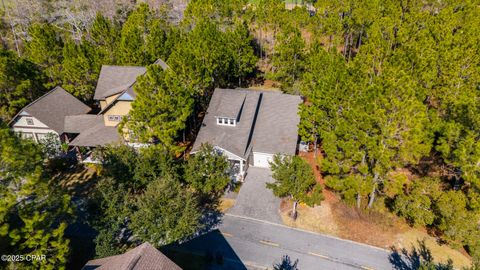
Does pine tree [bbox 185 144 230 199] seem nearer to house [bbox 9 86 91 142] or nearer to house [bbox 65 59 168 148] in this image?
house [bbox 65 59 168 148]

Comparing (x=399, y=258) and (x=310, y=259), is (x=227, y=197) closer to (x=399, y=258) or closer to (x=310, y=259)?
(x=310, y=259)

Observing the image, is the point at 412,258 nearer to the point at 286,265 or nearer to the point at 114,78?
the point at 286,265

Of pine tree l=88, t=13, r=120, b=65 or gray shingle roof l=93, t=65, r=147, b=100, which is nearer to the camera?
gray shingle roof l=93, t=65, r=147, b=100

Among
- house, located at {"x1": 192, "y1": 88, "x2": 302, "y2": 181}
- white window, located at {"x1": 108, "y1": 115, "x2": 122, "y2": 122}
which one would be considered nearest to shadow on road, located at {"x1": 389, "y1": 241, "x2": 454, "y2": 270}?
house, located at {"x1": 192, "y1": 88, "x2": 302, "y2": 181}

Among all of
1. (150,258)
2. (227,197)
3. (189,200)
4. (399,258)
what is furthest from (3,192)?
(399,258)

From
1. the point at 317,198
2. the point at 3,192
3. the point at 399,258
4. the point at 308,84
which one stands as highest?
the point at 308,84

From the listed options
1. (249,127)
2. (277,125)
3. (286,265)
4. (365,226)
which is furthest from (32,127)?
(365,226)

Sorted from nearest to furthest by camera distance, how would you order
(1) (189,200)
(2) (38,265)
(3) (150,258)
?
1. (3) (150,258)
2. (2) (38,265)
3. (1) (189,200)
